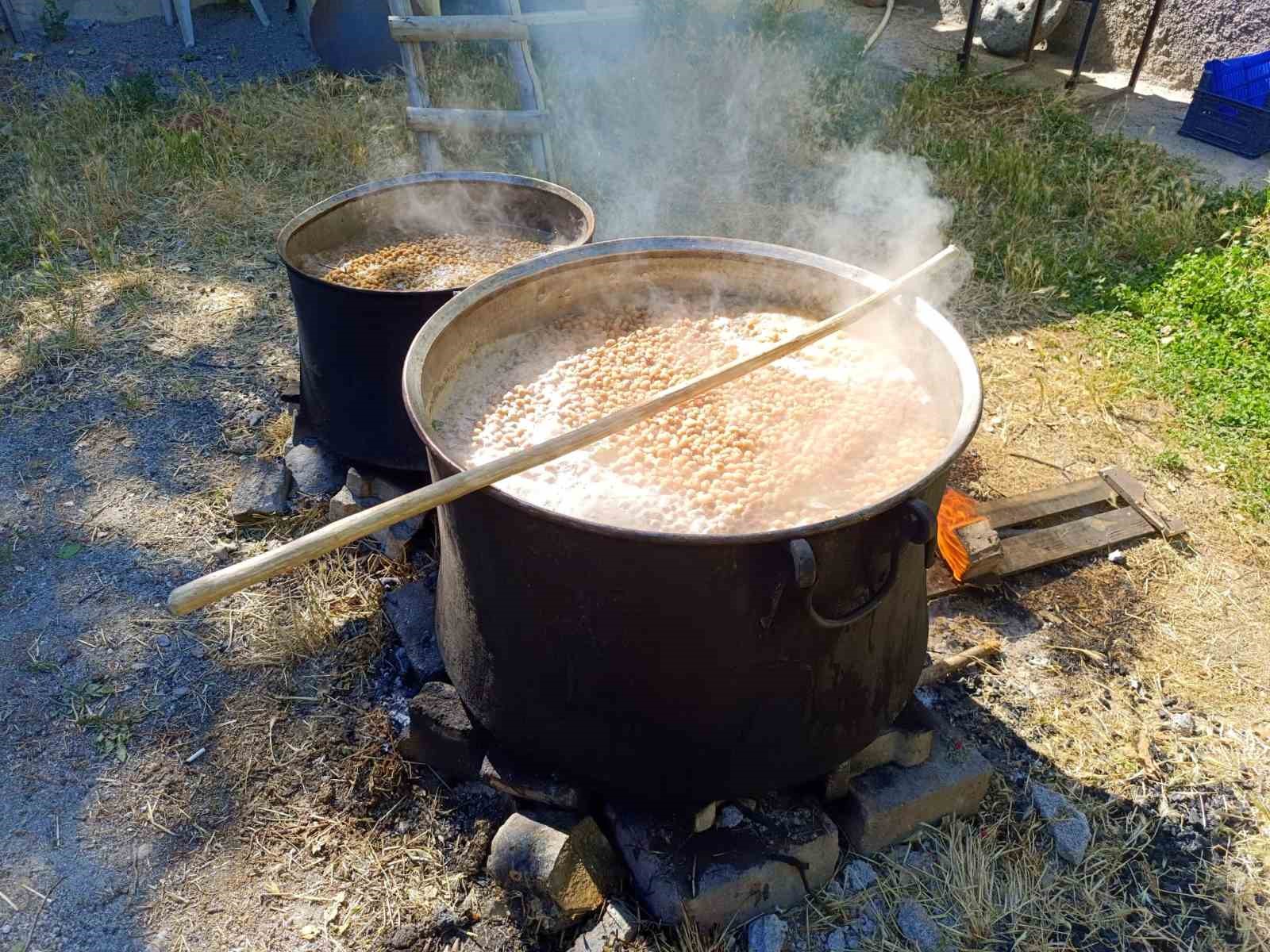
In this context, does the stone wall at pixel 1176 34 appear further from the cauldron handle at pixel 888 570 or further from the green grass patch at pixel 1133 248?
the cauldron handle at pixel 888 570

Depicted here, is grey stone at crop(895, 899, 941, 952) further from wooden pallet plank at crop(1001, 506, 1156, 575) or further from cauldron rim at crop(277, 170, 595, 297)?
cauldron rim at crop(277, 170, 595, 297)

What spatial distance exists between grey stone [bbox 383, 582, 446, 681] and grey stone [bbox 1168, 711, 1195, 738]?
253 centimetres

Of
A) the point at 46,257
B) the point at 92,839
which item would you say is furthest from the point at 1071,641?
the point at 46,257

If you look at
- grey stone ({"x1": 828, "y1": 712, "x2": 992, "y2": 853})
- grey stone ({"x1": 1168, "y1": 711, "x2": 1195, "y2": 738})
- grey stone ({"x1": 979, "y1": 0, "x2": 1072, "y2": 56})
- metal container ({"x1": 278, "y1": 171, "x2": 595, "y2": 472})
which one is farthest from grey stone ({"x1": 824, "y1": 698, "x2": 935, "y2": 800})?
grey stone ({"x1": 979, "y1": 0, "x2": 1072, "y2": 56})

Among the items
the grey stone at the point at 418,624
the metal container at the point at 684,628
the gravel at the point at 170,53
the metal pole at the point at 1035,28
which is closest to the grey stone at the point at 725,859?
the metal container at the point at 684,628

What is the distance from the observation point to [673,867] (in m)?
2.40

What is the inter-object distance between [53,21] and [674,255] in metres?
9.77

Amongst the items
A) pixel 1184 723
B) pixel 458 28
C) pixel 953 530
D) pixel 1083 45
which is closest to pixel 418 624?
pixel 953 530

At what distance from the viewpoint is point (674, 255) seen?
10.2 ft

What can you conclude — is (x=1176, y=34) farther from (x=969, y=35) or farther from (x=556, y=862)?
(x=556, y=862)

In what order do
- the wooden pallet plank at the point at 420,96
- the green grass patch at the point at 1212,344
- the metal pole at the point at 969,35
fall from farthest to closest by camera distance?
1. the metal pole at the point at 969,35
2. the wooden pallet plank at the point at 420,96
3. the green grass patch at the point at 1212,344

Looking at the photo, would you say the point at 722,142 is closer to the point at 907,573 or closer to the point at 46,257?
the point at 46,257

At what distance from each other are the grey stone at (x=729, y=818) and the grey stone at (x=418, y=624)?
3.28 feet

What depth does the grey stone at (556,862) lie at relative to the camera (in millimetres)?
2365
